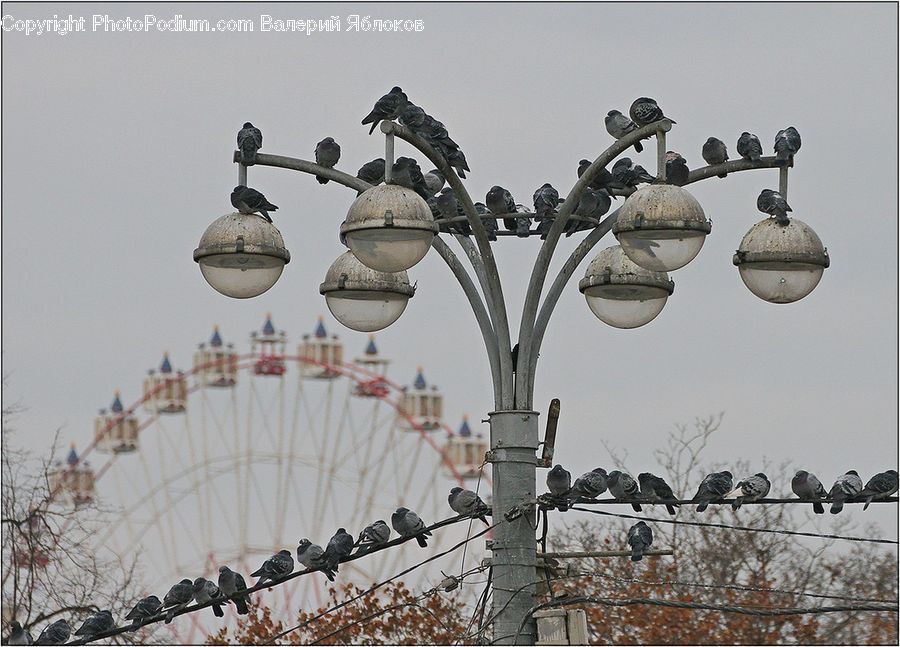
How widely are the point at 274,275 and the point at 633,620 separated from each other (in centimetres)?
1416

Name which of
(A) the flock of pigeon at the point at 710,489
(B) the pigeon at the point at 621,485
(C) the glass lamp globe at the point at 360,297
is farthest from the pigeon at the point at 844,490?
(C) the glass lamp globe at the point at 360,297

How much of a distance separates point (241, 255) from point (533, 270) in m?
1.35

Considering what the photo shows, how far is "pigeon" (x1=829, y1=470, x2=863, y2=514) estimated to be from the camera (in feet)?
31.9

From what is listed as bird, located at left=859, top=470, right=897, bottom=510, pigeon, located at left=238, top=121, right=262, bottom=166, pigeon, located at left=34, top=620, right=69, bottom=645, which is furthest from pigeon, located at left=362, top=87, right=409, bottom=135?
pigeon, located at left=34, top=620, right=69, bottom=645

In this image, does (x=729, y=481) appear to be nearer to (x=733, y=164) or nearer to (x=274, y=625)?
(x=733, y=164)

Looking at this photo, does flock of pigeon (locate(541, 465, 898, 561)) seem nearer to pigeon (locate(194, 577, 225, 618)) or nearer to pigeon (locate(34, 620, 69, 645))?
pigeon (locate(194, 577, 225, 618))

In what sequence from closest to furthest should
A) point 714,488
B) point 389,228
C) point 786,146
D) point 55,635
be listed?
point 389,228 → point 786,146 → point 714,488 → point 55,635

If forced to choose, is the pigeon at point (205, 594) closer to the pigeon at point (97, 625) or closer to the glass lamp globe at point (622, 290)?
the pigeon at point (97, 625)

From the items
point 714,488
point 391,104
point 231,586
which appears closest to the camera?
point 391,104

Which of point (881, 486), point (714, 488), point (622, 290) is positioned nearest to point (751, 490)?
Result: point (714, 488)

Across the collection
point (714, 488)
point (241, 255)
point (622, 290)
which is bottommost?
point (714, 488)

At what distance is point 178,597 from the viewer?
10492 mm

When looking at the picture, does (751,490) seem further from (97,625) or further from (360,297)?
(97,625)

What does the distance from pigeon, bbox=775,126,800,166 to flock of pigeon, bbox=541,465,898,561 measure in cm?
154
